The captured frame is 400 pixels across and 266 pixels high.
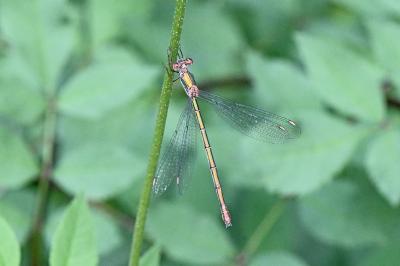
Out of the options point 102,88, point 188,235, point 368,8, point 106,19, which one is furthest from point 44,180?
point 368,8

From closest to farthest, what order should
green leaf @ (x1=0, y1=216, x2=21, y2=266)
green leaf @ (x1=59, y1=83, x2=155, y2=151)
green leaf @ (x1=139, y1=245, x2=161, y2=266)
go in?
green leaf @ (x1=0, y1=216, x2=21, y2=266) → green leaf @ (x1=139, y1=245, x2=161, y2=266) → green leaf @ (x1=59, y1=83, x2=155, y2=151)

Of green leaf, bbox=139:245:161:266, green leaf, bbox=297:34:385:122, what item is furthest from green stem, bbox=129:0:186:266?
green leaf, bbox=297:34:385:122

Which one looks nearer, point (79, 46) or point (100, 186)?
point (100, 186)

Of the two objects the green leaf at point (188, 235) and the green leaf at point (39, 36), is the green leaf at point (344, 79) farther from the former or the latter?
the green leaf at point (39, 36)

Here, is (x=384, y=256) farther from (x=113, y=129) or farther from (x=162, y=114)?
(x=162, y=114)

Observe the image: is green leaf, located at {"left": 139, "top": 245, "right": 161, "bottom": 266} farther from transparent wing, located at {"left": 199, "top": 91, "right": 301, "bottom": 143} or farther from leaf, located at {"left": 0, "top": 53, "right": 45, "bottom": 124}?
leaf, located at {"left": 0, "top": 53, "right": 45, "bottom": 124}

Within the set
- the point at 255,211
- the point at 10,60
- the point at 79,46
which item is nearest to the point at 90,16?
the point at 79,46

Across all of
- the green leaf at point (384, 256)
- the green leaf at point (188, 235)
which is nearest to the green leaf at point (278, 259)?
the green leaf at point (188, 235)

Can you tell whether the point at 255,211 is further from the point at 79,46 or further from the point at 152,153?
the point at 152,153
